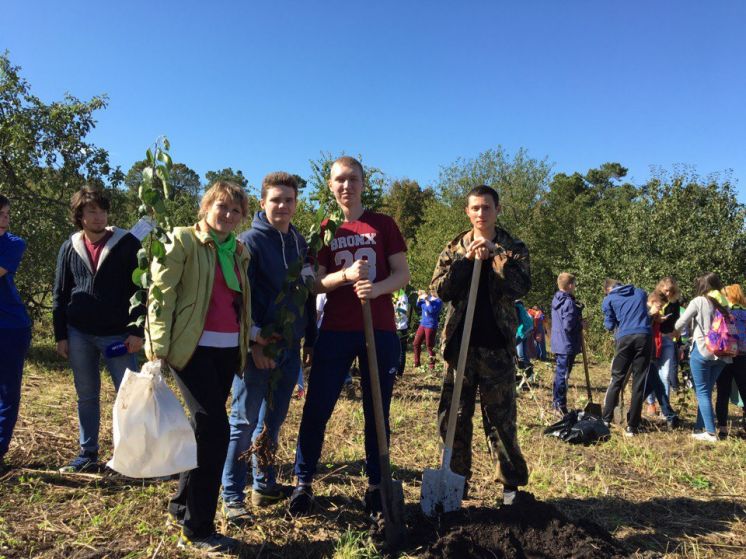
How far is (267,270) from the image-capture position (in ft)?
10.2

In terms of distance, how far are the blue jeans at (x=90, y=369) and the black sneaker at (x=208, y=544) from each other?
1437 millimetres

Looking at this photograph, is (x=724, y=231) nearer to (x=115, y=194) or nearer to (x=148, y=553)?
(x=115, y=194)

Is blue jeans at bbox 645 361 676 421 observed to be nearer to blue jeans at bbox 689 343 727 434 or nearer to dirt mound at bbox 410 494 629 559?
blue jeans at bbox 689 343 727 434

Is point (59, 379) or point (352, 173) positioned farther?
point (59, 379)

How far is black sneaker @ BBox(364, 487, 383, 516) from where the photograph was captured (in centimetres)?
316

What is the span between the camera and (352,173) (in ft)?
10.1

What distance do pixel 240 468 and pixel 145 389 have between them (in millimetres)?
910

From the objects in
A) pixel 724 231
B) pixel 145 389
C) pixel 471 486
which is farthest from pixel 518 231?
pixel 145 389

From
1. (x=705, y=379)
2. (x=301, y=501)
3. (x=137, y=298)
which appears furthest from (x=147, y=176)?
(x=705, y=379)

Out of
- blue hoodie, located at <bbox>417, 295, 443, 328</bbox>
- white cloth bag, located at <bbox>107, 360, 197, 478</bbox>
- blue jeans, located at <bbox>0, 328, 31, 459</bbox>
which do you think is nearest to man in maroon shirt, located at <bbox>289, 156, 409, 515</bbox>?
white cloth bag, located at <bbox>107, 360, 197, 478</bbox>

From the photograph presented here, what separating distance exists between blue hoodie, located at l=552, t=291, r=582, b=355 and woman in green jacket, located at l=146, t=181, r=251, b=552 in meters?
5.65

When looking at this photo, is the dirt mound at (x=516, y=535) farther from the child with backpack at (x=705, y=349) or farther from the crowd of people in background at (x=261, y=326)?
the child with backpack at (x=705, y=349)

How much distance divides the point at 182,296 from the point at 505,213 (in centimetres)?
2930

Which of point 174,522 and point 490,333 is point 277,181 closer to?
point 490,333
